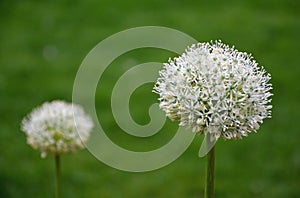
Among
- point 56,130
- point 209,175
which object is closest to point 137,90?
point 56,130

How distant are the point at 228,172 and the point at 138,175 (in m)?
0.96

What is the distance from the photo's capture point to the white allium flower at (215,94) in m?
1.67

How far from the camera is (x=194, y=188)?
5113mm

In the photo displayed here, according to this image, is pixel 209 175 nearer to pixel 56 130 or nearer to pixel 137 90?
pixel 56 130

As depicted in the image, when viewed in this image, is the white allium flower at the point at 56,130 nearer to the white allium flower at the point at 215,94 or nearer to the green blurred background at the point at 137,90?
the white allium flower at the point at 215,94

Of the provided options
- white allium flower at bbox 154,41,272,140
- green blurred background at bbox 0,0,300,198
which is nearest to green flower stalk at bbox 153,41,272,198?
white allium flower at bbox 154,41,272,140

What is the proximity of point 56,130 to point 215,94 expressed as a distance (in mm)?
1281

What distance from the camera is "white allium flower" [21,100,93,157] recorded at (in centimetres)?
267

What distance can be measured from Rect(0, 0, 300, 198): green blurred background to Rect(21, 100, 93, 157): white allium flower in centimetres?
232

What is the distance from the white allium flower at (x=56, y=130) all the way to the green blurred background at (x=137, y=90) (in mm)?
2324

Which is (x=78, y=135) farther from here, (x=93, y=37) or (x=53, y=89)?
(x=93, y=37)

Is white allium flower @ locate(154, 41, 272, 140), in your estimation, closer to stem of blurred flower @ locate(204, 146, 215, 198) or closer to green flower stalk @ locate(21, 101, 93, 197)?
stem of blurred flower @ locate(204, 146, 215, 198)

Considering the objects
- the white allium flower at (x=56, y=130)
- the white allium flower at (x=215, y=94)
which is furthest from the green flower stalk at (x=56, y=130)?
the white allium flower at (x=215, y=94)

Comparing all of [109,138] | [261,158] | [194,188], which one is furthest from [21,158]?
[261,158]
